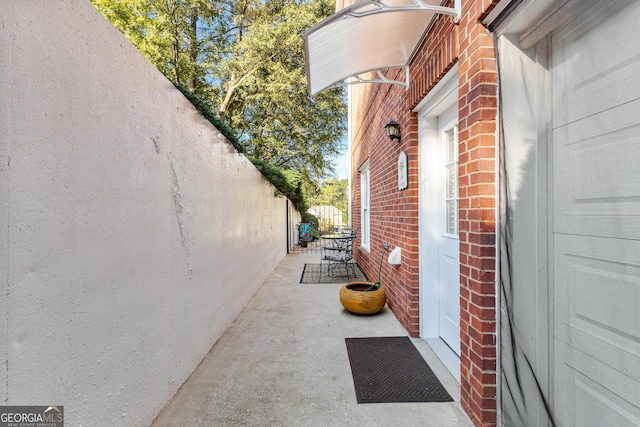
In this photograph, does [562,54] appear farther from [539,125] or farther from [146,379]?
[146,379]

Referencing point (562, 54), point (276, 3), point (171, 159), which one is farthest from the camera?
point (276, 3)

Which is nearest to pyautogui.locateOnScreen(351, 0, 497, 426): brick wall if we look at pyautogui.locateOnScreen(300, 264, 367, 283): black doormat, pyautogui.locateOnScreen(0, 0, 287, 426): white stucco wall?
pyautogui.locateOnScreen(0, 0, 287, 426): white stucco wall

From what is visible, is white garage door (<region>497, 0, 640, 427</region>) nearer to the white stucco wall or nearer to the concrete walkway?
the concrete walkway

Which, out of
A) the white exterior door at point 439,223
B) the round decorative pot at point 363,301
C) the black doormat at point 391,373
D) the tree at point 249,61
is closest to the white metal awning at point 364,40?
the white exterior door at point 439,223

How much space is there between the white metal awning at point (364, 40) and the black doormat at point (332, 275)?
3.60 metres

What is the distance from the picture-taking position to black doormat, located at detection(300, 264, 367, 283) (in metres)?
5.59

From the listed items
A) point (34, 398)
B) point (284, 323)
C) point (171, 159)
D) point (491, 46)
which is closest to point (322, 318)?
point (284, 323)

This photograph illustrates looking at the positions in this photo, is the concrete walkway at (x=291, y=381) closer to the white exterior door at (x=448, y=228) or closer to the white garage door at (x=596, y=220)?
the white exterior door at (x=448, y=228)

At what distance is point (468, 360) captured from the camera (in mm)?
1813

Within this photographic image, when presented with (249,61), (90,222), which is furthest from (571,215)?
(249,61)

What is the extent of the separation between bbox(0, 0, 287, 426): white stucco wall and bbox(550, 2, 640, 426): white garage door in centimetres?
224

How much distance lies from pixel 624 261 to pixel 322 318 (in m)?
2.88

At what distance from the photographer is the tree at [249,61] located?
8.98 meters

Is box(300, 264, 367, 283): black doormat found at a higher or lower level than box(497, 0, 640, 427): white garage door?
lower
